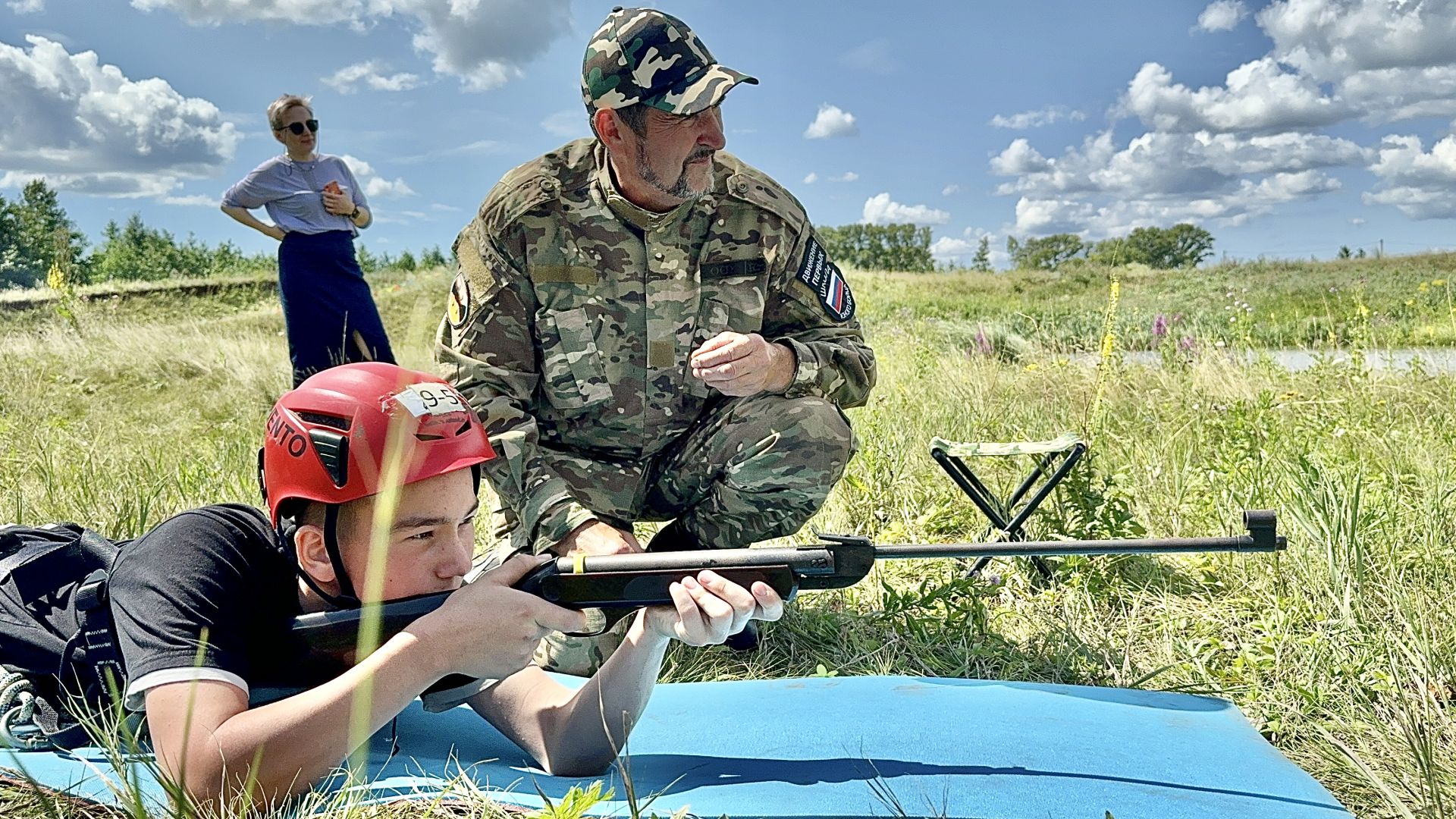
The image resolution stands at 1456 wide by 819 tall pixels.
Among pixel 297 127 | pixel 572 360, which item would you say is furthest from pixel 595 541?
pixel 297 127

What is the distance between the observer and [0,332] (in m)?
13.9

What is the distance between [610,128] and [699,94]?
1.08 feet

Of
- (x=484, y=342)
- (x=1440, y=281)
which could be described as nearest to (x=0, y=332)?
(x=484, y=342)

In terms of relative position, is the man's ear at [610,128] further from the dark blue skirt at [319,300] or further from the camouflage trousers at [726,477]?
the dark blue skirt at [319,300]

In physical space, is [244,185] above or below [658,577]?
above

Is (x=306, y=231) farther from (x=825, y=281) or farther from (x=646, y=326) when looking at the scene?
(x=825, y=281)

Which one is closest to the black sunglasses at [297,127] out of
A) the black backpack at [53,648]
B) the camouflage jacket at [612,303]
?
the camouflage jacket at [612,303]

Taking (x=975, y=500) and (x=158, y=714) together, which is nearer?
(x=158, y=714)

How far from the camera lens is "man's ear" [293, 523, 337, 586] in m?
2.15

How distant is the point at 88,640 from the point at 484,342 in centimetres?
154

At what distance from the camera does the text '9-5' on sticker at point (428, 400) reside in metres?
2.16

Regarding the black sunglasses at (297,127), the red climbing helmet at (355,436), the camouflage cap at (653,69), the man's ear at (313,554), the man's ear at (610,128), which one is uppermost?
the black sunglasses at (297,127)

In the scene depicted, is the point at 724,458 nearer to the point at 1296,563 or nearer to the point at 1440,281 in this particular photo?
the point at 1296,563

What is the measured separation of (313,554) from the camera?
7.09 ft
